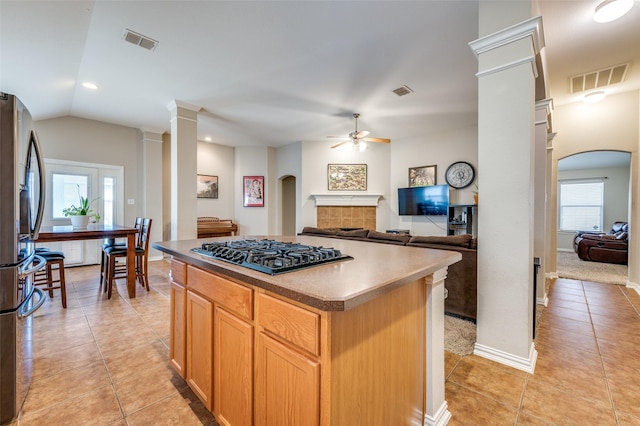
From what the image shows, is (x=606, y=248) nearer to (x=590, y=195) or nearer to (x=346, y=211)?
(x=590, y=195)

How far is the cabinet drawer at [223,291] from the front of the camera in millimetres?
1146

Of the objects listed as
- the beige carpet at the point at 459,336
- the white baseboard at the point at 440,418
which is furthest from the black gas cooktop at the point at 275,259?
the beige carpet at the point at 459,336

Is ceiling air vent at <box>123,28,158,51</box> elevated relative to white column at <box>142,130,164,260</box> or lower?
elevated

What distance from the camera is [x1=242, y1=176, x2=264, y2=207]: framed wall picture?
725cm

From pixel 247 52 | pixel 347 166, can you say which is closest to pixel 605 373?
pixel 247 52

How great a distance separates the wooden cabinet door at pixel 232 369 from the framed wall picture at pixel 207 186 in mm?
6020

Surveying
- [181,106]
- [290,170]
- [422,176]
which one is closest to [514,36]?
[181,106]

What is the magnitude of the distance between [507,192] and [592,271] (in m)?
4.75

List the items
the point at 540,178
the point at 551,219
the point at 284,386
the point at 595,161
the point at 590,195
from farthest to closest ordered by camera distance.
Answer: the point at 590,195 < the point at 595,161 < the point at 551,219 < the point at 540,178 < the point at 284,386

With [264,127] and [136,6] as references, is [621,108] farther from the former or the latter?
[136,6]

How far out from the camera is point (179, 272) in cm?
170

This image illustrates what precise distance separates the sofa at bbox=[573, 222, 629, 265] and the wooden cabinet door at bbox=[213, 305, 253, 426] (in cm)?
734

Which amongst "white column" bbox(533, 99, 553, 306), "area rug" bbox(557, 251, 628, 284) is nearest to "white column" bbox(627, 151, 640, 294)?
"area rug" bbox(557, 251, 628, 284)

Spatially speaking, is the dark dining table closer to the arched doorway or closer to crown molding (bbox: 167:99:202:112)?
crown molding (bbox: 167:99:202:112)
